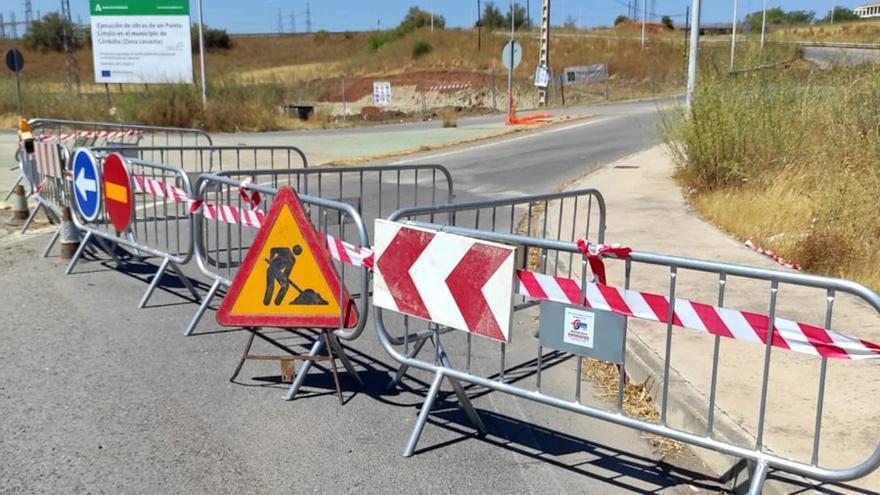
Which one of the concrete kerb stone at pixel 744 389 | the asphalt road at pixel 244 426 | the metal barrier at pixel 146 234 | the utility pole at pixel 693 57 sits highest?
the utility pole at pixel 693 57

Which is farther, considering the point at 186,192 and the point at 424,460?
the point at 186,192

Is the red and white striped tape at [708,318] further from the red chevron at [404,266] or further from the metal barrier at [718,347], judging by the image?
the red chevron at [404,266]

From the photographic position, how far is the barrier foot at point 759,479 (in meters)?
3.83

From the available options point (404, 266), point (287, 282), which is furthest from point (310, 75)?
point (404, 266)

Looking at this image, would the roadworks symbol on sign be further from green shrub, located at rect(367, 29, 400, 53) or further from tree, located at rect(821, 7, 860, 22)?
tree, located at rect(821, 7, 860, 22)

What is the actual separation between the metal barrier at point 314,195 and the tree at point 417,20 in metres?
83.9

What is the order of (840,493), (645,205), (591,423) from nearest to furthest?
(840,493), (591,423), (645,205)

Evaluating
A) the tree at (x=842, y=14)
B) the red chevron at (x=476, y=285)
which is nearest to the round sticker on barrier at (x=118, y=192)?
the red chevron at (x=476, y=285)

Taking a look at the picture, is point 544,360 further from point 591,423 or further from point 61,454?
point 61,454

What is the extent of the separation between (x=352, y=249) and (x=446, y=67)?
219 feet

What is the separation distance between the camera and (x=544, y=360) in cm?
646

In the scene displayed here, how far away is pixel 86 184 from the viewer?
8703 mm

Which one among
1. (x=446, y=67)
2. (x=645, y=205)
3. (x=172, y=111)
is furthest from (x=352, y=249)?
(x=446, y=67)

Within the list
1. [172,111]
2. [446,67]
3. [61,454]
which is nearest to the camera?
[61,454]
